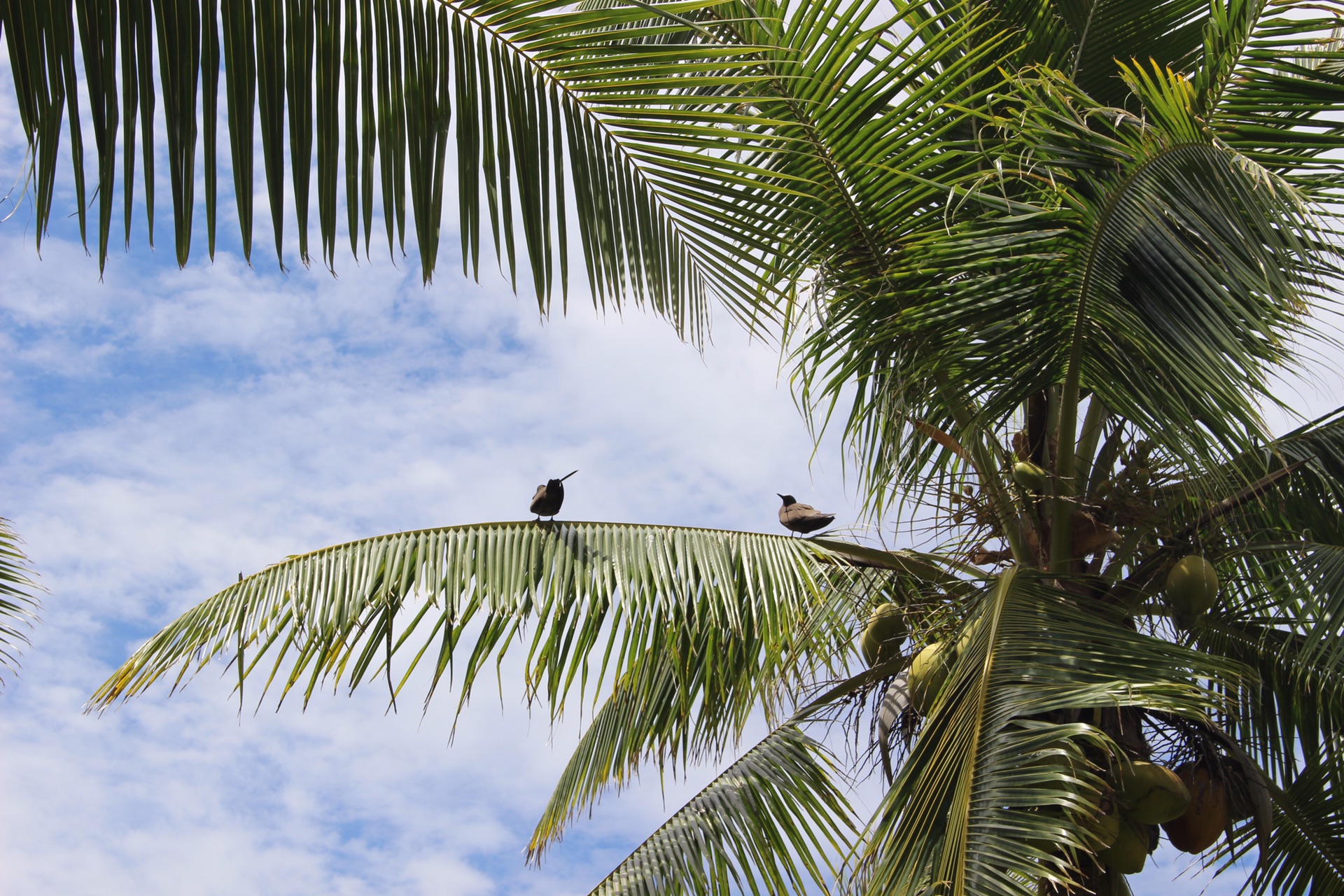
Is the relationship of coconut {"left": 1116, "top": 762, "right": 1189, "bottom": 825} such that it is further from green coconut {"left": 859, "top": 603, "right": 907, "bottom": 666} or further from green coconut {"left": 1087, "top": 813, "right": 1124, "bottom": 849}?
green coconut {"left": 859, "top": 603, "right": 907, "bottom": 666}

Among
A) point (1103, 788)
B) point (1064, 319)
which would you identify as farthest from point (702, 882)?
point (1064, 319)

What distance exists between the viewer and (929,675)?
3.26 meters

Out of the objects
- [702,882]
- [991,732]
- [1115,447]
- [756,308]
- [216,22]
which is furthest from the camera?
[702,882]

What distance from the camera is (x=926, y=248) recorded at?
3490mm

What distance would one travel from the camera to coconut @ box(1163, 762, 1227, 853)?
3227 mm

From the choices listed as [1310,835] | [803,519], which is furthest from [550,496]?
[1310,835]

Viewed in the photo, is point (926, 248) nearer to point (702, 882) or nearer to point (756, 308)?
point (756, 308)

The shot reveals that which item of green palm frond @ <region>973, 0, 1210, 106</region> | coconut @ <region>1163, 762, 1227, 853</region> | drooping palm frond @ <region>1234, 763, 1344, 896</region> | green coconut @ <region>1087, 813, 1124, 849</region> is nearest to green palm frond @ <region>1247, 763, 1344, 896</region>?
drooping palm frond @ <region>1234, 763, 1344, 896</region>

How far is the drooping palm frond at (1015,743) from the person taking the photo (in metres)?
2.55

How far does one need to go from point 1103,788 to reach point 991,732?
1.31 feet

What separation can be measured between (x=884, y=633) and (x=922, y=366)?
0.83 meters

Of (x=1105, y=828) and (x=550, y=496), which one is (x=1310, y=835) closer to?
(x=1105, y=828)

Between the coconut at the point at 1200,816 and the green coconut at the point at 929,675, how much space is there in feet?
2.38

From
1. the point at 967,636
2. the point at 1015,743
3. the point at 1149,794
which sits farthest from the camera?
the point at 967,636
